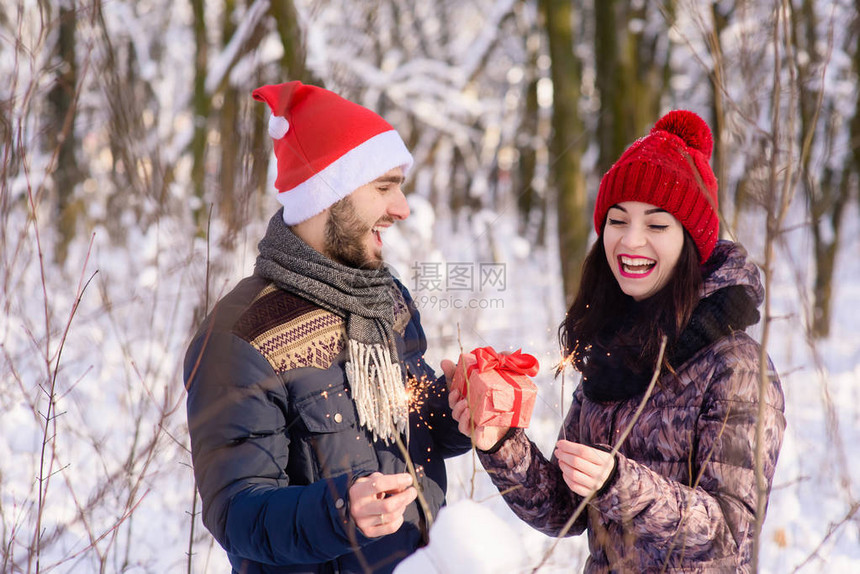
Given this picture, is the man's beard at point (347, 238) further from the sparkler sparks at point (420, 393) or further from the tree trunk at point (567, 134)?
the tree trunk at point (567, 134)

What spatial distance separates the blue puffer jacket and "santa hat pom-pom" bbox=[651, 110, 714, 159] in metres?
1.04

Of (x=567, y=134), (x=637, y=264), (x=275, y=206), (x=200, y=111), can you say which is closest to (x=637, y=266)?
(x=637, y=264)

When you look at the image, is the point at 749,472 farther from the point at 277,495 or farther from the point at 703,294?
the point at 277,495

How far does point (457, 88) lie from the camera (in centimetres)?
687

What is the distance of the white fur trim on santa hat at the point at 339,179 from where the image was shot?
1.93 m

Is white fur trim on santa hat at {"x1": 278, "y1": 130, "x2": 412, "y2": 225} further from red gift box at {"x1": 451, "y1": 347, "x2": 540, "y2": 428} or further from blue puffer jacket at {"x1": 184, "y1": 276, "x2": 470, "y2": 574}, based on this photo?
red gift box at {"x1": 451, "y1": 347, "x2": 540, "y2": 428}

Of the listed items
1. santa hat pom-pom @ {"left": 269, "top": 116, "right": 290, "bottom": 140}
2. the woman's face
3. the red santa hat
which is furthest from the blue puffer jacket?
the woman's face

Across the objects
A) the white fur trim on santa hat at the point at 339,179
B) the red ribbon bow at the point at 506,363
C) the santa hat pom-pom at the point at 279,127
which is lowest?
the red ribbon bow at the point at 506,363

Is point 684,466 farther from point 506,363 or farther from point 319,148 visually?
point 319,148

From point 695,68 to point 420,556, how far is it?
1245 cm

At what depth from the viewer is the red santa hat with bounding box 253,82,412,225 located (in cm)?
194

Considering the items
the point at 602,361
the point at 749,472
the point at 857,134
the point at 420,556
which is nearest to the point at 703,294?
the point at 602,361

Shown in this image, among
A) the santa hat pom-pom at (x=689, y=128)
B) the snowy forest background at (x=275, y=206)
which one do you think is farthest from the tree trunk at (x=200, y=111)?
the santa hat pom-pom at (x=689, y=128)

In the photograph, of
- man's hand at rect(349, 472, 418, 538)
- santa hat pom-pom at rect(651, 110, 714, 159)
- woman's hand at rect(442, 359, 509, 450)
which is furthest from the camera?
santa hat pom-pom at rect(651, 110, 714, 159)
